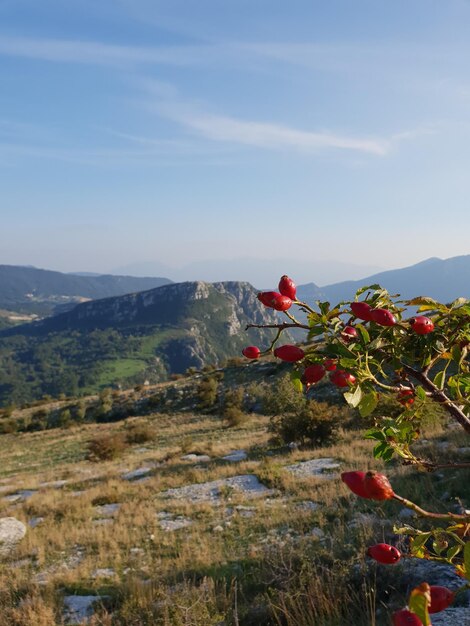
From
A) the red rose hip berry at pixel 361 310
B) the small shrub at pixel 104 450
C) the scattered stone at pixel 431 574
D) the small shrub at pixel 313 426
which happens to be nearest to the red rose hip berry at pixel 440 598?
the red rose hip berry at pixel 361 310

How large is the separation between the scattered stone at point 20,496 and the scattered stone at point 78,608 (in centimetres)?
911

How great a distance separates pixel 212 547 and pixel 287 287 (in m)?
6.76

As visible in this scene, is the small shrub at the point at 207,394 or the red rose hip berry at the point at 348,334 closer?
the red rose hip berry at the point at 348,334

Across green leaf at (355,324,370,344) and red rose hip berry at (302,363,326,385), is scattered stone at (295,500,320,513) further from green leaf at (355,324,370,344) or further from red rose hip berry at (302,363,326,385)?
green leaf at (355,324,370,344)

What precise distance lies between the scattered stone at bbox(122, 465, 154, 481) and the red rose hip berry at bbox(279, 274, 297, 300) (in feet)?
46.3

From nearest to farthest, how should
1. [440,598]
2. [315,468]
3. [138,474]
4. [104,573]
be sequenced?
1. [440,598]
2. [104,573]
3. [315,468]
4. [138,474]

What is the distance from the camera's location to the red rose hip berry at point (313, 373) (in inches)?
67.8

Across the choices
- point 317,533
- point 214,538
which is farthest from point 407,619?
point 214,538

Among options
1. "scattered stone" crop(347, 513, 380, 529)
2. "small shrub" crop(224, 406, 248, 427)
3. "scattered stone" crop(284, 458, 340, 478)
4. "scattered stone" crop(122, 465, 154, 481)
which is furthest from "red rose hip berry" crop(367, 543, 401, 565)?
"small shrub" crop(224, 406, 248, 427)

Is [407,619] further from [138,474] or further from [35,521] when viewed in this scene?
[138,474]

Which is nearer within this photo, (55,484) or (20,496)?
(20,496)

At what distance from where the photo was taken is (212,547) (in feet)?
23.2

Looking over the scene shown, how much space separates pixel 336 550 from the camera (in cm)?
545

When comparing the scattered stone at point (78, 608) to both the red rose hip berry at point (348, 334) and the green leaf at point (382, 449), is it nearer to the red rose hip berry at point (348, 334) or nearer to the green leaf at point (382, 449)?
the green leaf at point (382, 449)
